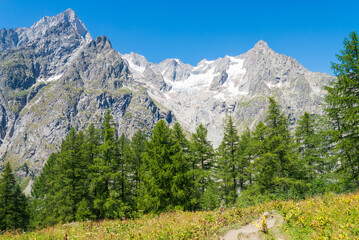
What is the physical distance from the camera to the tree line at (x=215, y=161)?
52.5 feet

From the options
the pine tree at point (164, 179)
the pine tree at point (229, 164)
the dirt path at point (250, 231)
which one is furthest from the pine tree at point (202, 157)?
the dirt path at point (250, 231)

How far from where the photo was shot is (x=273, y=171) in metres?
20.3

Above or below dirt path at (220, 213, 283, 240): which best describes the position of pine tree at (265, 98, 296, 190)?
above

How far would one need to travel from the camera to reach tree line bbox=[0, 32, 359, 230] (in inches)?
630

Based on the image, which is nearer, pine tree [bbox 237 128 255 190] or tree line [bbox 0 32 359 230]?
tree line [bbox 0 32 359 230]

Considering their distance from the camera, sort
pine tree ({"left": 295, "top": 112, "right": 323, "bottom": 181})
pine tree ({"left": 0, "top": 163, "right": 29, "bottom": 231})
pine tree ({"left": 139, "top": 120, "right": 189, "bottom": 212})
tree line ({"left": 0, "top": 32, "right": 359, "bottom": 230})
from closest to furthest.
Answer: tree line ({"left": 0, "top": 32, "right": 359, "bottom": 230}) → pine tree ({"left": 139, "top": 120, "right": 189, "bottom": 212}) → pine tree ({"left": 295, "top": 112, "right": 323, "bottom": 181}) → pine tree ({"left": 0, "top": 163, "right": 29, "bottom": 231})

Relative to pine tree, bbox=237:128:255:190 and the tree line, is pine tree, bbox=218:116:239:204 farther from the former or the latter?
pine tree, bbox=237:128:255:190

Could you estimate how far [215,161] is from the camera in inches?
1006

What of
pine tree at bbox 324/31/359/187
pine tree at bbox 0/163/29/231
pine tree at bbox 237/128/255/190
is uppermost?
pine tree at bbox 324/31/359/187

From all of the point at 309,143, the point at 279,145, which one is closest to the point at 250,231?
the point at 279,145

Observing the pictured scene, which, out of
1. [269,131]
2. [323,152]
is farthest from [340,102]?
[323,152]

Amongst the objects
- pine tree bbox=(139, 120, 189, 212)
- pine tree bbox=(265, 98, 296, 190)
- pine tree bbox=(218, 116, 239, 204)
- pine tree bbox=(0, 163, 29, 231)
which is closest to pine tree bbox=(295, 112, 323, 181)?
pine tree bbox=(265, 98, 296, 190)

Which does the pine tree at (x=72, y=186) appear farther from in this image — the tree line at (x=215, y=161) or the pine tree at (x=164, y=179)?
the pine tree at (x=164, y=179)

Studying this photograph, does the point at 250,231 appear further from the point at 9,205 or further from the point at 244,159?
the point at 9,205
